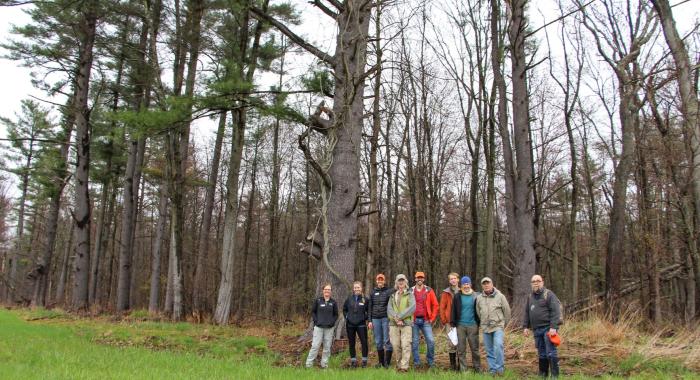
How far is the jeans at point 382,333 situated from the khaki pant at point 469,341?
1.25 metres

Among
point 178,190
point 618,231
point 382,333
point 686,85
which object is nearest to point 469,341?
point 382,333

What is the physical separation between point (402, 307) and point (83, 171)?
1537 centimetres

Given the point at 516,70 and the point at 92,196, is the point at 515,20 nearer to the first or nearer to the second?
the point at 516,70

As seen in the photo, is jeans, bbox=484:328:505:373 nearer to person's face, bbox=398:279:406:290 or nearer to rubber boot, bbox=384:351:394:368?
person's face, bbox=398:279:406:290

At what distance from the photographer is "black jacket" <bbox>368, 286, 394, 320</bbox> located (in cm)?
869

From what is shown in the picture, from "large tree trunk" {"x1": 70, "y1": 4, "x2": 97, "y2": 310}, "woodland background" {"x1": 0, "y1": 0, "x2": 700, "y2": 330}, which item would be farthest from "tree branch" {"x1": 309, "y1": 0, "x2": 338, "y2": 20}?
"large tree trunk" {"x1": 70, "y1": 4, "x2": 97, "y2": 310}

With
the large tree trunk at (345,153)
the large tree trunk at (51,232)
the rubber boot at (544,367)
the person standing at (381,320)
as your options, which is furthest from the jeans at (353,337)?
the large tree trunk at (51,232)

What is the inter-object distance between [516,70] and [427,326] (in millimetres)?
6888

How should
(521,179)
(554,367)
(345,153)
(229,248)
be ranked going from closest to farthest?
(554,367), (345,153), (521,179), (229,248)

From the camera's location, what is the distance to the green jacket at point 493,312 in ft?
25.2

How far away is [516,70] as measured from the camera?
11844 millimetres

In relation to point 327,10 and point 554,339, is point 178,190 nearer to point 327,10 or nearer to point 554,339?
point 327,10

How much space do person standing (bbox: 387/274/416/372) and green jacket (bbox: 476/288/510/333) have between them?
1.15m

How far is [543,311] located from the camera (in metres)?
7.33
